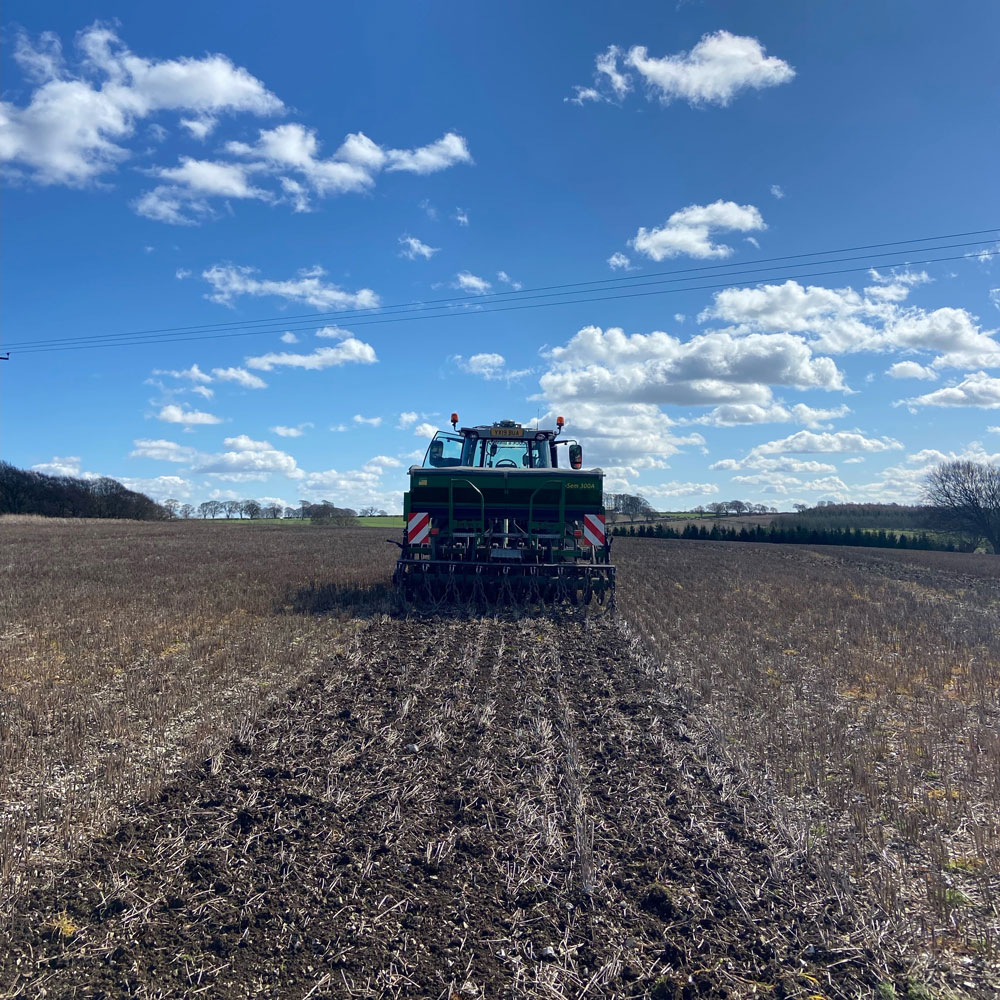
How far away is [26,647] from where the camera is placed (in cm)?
966

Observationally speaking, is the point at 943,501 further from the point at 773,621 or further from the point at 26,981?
the point at 26,981

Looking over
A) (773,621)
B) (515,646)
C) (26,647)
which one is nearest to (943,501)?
(773,621)

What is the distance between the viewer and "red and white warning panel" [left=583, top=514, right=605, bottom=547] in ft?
45.6

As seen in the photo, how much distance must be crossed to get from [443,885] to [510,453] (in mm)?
12318

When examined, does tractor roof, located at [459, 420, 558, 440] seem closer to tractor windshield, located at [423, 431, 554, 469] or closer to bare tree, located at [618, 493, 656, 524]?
tractor windshield, located at [423, 431, 554, 469]

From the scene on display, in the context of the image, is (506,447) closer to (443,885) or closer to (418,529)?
(418,529)

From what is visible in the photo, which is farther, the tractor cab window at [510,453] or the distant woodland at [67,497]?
the distant woodland at [67,497]

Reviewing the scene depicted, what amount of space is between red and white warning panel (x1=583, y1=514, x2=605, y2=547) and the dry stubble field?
3646 mm

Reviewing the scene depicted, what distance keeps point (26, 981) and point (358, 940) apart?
130 cm

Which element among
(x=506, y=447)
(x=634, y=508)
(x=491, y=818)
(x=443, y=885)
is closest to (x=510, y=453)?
(x=506, y=447)

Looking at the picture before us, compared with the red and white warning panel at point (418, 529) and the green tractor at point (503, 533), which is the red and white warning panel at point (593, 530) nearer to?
the green tractor at point (503, 533)

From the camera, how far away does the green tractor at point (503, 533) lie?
1370 cm

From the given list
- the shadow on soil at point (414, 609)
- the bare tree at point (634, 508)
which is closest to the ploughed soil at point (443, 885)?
the shadow on soil at point (414, 609)

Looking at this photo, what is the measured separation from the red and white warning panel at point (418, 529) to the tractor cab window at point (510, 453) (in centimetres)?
222
